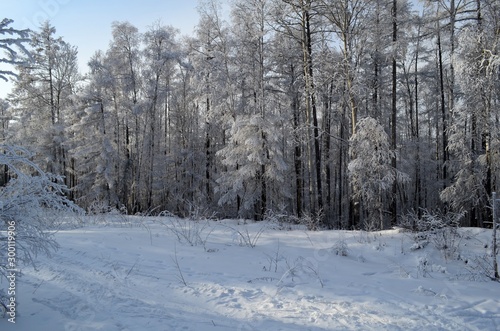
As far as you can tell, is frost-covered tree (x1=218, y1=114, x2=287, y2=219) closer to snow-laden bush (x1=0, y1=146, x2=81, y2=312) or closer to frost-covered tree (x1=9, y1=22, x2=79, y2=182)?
snow-laden bush (x1=0, y1=146, x2=81, y2=312)

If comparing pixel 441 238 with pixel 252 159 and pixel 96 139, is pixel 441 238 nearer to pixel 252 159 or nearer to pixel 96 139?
pixel 252 159

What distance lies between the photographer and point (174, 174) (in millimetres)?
22297

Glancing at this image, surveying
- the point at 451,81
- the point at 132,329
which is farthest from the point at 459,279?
the point at 451,81

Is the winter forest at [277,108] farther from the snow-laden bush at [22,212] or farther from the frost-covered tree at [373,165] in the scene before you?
the snow-laden bush at [22,212]

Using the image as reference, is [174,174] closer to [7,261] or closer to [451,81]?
[451,81]

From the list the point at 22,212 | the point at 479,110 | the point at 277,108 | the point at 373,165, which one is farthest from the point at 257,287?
the point at 277,108

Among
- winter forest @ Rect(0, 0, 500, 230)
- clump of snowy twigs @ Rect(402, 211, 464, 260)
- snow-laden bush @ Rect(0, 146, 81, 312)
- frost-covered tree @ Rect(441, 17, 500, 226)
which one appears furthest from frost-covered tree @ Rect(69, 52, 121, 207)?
frost-covered tree @ Rect(441, 17, 500, 226)

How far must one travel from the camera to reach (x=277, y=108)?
1611 centimetres

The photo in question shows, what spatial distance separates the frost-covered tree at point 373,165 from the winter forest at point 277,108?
5 cm

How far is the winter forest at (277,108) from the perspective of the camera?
11.0 meters

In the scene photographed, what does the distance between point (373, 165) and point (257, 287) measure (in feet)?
23.0

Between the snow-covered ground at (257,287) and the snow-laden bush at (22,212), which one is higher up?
the snow-laden bush at (22,212)

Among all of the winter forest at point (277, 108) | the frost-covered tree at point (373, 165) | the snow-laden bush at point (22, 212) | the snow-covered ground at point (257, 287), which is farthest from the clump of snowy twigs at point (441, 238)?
the snow-laden bush at point (22, 212)

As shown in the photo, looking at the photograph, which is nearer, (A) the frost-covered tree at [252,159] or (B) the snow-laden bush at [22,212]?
(B) the snow-laden bush at [22,212]
